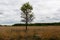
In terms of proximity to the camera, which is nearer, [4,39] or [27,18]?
[4,39]

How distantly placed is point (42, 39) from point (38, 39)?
1.45 feet

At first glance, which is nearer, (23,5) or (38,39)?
(38,39)

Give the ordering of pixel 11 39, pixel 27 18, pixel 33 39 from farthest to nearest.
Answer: pixel 27 18 → pixel 11 39 → pixel 33 39

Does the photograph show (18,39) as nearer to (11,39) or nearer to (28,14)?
(11,39)

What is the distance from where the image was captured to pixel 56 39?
61.0 feet

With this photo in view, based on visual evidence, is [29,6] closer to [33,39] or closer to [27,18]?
[27,18]

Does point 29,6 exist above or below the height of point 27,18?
above

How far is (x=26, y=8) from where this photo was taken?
48.6 m

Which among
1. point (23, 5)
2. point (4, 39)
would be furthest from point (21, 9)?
point (4, 39)

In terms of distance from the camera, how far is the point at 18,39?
18234 mm

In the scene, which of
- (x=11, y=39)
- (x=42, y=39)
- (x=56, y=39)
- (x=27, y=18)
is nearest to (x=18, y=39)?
(x=11, y=39)

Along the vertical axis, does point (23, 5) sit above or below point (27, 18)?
above

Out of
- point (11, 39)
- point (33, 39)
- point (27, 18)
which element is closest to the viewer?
point (33, 39)

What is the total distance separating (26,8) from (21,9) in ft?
5.13
